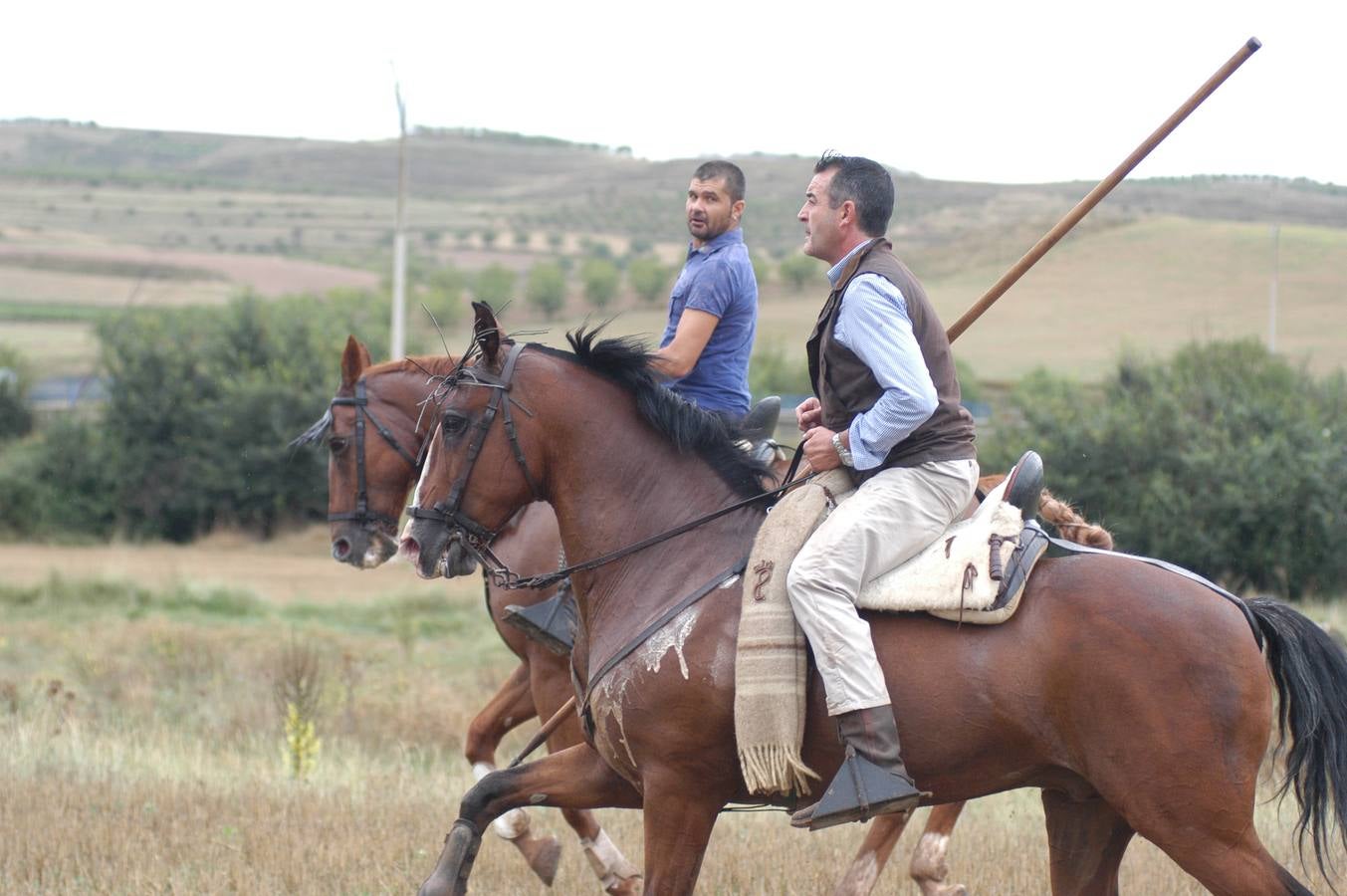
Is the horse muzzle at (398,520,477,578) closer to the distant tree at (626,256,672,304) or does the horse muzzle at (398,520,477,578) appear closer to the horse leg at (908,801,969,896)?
the horse leg at (908,801,969,896)

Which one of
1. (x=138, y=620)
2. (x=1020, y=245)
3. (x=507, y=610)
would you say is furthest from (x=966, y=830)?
(x=1020, y=245)

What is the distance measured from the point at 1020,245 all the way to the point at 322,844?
5065 centimetres

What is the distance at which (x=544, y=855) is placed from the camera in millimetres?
7418

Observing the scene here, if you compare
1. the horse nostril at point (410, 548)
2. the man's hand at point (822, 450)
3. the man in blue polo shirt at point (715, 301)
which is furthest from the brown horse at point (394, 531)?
the man's hand at point (822, 450)

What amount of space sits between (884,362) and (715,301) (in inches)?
76.8

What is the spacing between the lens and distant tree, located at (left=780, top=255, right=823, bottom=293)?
7488cm

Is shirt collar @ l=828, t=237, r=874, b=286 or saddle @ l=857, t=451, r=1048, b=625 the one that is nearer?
saddle @ l=857, t=451, r=1048, b=625

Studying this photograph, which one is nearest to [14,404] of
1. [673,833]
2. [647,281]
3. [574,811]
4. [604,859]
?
[647,281]

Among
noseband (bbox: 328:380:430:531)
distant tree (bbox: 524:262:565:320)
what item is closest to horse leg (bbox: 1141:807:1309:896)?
noseband (bbox: 328:380:430:531)

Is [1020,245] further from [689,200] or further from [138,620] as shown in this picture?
[689,200]

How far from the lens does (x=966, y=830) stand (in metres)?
8.77

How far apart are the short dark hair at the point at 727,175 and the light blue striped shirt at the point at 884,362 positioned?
202 centimetres

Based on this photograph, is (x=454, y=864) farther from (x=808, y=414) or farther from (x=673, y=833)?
(x=808, y=414)

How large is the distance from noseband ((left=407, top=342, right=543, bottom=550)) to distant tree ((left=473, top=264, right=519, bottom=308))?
73790 mm
